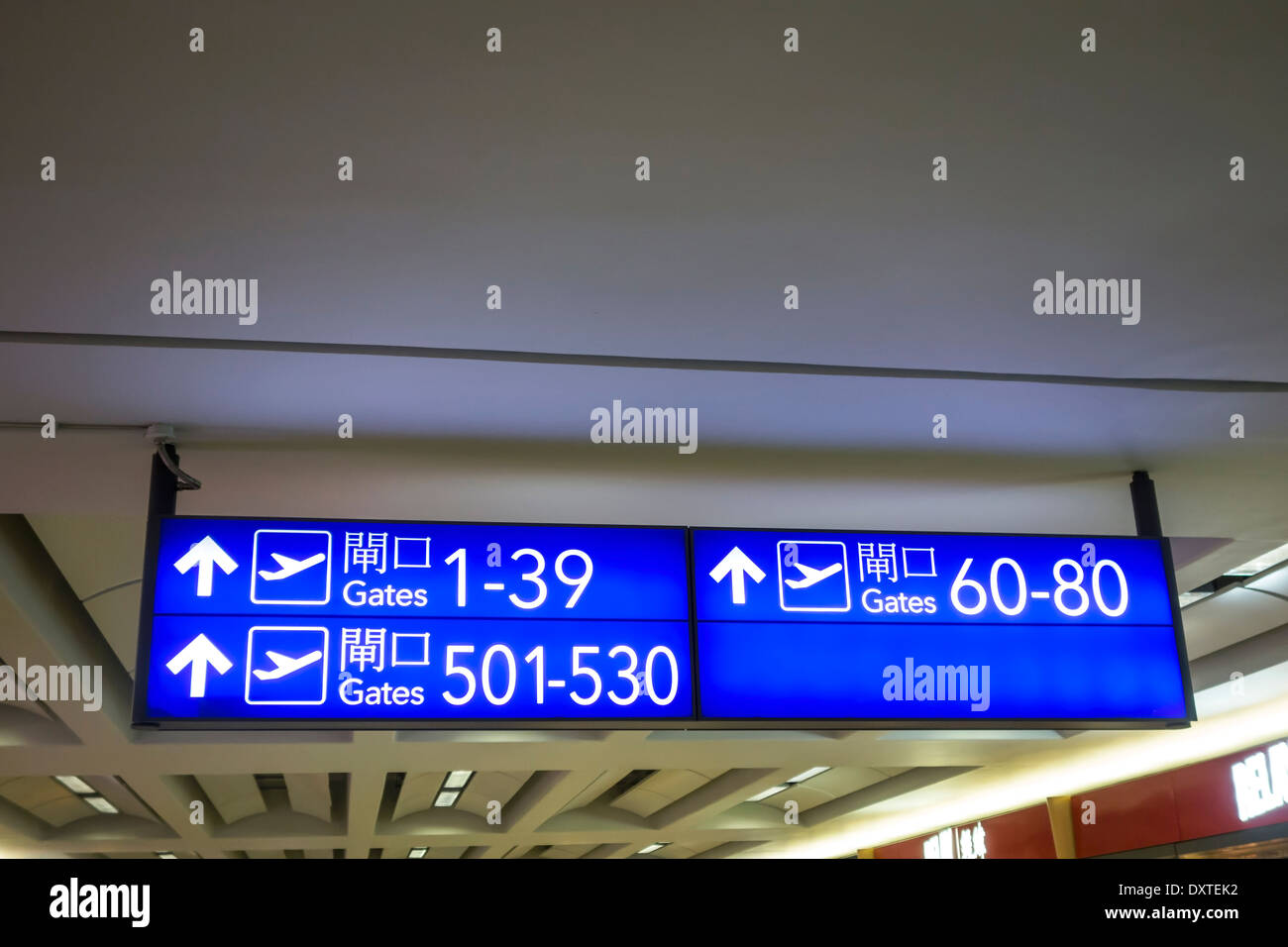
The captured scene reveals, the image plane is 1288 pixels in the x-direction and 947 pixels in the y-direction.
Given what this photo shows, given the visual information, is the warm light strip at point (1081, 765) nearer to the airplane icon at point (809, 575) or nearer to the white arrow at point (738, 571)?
the airplane icon at point (809, 575)

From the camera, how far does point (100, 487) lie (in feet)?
12.4

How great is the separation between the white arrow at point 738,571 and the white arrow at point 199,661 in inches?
56.7

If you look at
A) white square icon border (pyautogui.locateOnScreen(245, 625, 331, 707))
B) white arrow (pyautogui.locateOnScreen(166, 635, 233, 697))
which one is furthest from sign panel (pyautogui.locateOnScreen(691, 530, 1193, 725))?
white arrow (pyautogui.locateOnScreen(166, 635, 233, 697))

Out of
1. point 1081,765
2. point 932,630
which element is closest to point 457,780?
point 1081,765

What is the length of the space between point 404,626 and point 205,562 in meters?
0.60

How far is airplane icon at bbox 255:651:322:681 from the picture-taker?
313 cm

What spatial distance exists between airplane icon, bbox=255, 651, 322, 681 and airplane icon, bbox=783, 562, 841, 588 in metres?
1.42

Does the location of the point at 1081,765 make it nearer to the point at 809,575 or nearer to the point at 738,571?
the point at 809,575

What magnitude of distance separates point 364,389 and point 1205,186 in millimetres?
2247

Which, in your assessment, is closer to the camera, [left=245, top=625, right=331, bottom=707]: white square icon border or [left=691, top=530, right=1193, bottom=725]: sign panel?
[left=245, top=625, right=331, bottom=707]: white square icon border

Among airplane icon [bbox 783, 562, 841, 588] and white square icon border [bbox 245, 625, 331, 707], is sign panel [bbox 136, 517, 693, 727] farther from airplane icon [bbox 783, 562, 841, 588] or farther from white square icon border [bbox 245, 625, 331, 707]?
airplane icon [bbox 783, 562, 841, 588]

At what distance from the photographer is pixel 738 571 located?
3.52m

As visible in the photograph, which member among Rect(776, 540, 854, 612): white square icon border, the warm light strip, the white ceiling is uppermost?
the white ceiling
